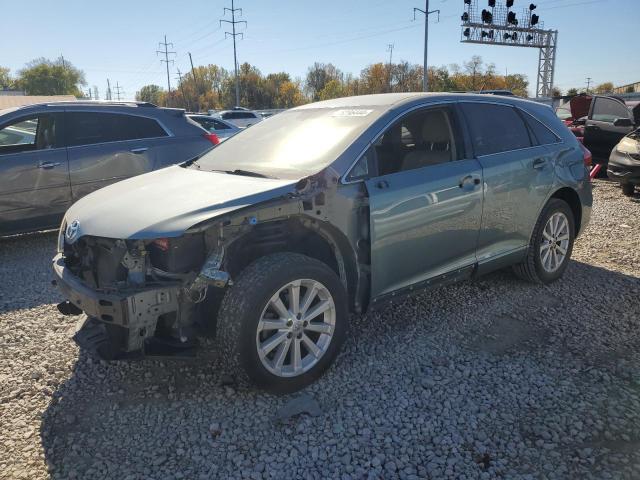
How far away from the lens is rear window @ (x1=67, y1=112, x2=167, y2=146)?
6.42 metres

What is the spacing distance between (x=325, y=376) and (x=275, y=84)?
313ft

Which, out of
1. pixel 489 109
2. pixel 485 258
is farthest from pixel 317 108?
pixel 485 258

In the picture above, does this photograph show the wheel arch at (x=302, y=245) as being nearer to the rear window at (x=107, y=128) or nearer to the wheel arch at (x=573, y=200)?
the wheel arch at (x=573, y=200)

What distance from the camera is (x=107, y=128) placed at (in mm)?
6617

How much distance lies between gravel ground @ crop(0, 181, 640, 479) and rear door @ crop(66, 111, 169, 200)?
2.48 metres

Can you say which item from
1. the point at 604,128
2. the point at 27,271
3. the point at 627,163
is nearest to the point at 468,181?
the point at 27,271

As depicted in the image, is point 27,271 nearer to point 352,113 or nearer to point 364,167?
point 352,113

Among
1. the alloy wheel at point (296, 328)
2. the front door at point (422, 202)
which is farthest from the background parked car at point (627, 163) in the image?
the alloy wheel at point (296, 328)

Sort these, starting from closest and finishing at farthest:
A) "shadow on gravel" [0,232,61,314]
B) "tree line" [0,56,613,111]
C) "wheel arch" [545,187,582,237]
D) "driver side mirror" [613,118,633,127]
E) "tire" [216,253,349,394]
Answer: "tire" [216,253,349,394] → "shadow on gravel" [0,232,61,314] → "wheel arch" [545,187,582,237] → "driver side mirror" [613,118,633,127] → "tree line" [0,56,613,111]

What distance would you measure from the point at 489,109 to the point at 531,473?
9.61ft

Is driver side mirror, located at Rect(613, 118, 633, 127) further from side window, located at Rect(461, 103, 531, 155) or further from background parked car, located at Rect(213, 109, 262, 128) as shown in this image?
background parked car, located at Rect(213, 109, 262, 128)

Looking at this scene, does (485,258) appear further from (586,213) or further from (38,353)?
(38,353)

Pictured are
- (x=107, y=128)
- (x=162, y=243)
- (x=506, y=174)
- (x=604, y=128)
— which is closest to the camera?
(x=162, y=243)

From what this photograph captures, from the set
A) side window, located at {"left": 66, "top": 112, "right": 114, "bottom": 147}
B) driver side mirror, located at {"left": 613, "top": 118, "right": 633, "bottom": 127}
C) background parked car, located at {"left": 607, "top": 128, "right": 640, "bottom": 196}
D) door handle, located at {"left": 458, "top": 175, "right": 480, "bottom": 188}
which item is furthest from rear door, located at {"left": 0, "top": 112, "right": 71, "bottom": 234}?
driver side mirror, located at {"left": 613, "top": 118, "right": 633, "bottom": 127}
